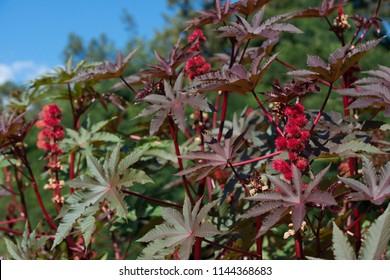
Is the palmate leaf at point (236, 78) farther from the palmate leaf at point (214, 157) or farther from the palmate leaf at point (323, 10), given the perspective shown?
the palmate leaf at point (323, 10)

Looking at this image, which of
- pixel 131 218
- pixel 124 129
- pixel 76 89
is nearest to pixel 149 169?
pixel 131 218

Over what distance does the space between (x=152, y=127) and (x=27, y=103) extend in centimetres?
135

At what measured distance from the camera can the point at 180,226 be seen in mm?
1487

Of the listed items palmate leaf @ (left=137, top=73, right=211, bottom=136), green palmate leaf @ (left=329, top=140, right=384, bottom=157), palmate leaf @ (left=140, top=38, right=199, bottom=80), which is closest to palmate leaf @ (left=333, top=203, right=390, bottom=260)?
green palmate leaf @ (left=329, top=140, right=384, bottom=157)

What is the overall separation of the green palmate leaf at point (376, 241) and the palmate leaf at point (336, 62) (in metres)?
0.53

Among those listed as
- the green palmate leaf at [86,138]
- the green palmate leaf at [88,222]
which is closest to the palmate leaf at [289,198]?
the green palmate leaf at [88,222]

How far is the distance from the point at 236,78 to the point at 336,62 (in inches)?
11.0

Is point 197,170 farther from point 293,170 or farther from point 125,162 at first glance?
point 293,170

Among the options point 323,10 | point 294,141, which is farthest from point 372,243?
point 323,10

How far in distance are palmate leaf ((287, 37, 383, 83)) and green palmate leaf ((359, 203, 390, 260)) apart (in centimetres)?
53

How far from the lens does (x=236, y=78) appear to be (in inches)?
57.7

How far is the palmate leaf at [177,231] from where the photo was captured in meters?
1.46

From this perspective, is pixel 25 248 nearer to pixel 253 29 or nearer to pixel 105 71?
pixel 105 71
